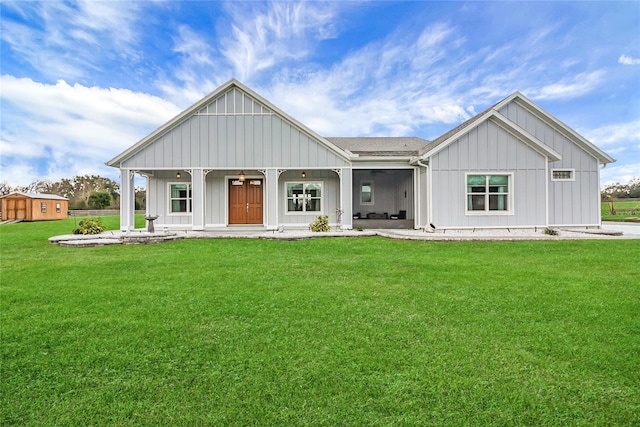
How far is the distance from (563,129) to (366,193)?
9073mm

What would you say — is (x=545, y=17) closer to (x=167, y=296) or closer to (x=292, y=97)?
(x=292, y=97)

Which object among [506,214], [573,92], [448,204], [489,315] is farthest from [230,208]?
[573,92]

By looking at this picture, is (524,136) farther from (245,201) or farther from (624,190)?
(624,190)

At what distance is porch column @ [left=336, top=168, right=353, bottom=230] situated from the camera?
1319cm

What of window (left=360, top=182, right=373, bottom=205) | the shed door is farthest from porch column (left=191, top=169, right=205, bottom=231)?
the shed door

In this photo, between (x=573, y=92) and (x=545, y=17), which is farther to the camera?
(x=573, y=92)

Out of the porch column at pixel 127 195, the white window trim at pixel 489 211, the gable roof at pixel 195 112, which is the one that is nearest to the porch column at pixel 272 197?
the gable roof at pixel 195 112

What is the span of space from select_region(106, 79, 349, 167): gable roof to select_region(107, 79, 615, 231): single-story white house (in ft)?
0.14

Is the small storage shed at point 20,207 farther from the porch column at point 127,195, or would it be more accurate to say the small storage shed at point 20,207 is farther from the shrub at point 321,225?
the shrub at point 321,225

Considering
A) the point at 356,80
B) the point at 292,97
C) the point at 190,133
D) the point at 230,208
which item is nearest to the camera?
the point at 190,133

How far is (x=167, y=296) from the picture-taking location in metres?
4.86

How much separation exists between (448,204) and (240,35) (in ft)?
45.8

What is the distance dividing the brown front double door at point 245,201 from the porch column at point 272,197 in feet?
4.83

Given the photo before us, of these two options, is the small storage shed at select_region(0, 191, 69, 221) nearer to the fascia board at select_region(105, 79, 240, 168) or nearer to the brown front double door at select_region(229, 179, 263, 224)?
the fascia board at select_region(105, 79, 240, 168)
